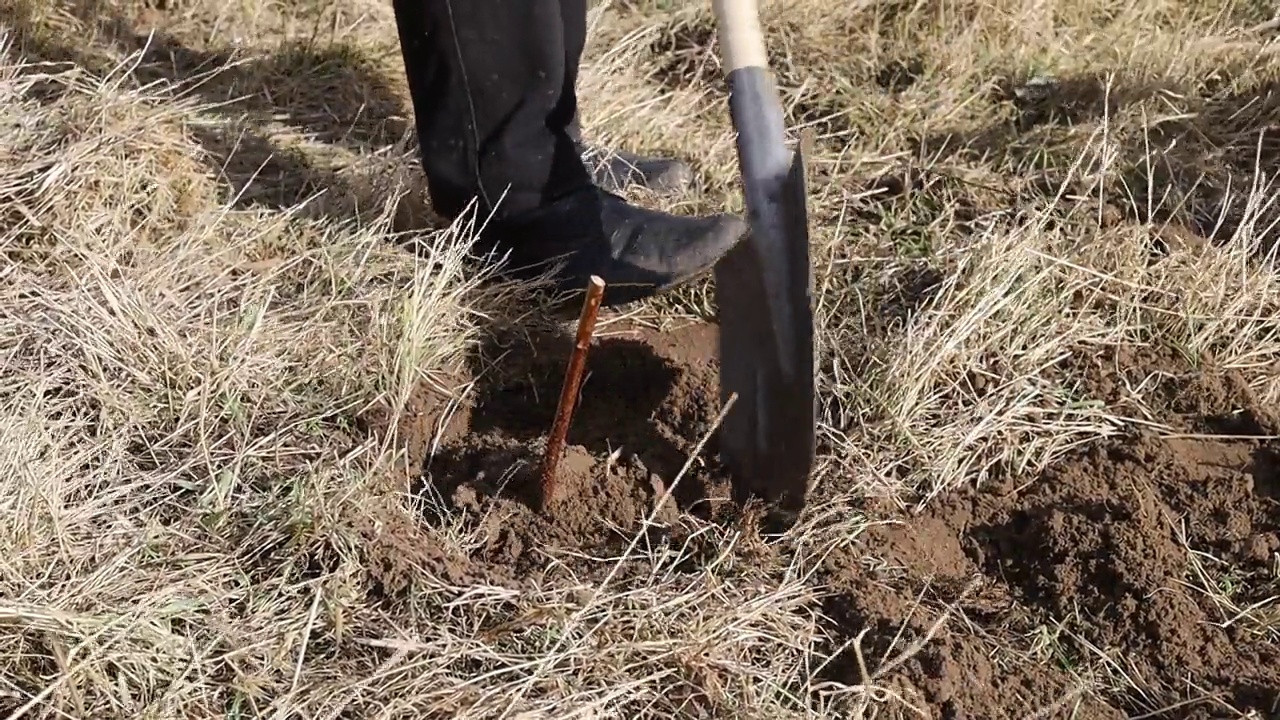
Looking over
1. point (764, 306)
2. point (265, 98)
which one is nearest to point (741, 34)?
Result: point (764, 306)

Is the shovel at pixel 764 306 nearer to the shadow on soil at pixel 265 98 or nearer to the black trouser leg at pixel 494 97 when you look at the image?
the black trouser leg at pixel 494 97

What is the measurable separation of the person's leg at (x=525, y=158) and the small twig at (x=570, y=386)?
48cm

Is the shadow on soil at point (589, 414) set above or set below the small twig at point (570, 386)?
below

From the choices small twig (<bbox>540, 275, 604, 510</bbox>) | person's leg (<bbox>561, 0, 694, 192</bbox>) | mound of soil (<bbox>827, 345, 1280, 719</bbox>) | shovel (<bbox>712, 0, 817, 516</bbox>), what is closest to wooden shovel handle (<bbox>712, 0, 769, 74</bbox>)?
shovel (<bbox>712, 0, 817, 516</bbox>)

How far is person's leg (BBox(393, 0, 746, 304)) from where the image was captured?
1956 mm

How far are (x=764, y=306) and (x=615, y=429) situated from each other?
38 centimetres

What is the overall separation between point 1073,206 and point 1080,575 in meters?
1.04

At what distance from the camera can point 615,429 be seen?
2.00 m

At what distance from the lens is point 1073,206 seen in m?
2.48

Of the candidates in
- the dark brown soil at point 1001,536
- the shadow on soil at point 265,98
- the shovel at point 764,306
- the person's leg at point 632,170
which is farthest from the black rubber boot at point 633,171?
the shovel at point 764,306

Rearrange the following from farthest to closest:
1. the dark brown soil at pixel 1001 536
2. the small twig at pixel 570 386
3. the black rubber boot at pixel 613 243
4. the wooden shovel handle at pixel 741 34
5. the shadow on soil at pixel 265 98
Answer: the shadow on soil at pixel 265 98 < the black rubber boot at pixel 613 243 < the wooden shovel handle at pixel 741 34 < the dark brown soil at pixel 1001 536 < the small twig at pixel 570 386

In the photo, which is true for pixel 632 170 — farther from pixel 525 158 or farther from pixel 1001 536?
pixel 1001 536

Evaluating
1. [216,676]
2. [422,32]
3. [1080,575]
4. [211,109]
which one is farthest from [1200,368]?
[211,109]

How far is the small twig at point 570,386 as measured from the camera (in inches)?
60.2
